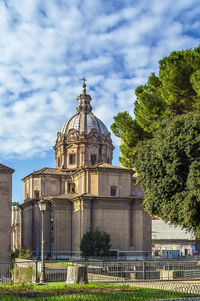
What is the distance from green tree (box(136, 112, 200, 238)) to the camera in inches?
820

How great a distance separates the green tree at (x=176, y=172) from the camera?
20.8 meters

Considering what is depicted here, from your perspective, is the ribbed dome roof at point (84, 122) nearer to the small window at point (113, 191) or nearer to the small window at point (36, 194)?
the small window at point (36, 194)

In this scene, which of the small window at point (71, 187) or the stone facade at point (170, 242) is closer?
the small window at point (71, 187)

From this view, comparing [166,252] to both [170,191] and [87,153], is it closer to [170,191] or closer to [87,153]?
[87,153]

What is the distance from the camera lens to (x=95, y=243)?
4456 centimetres

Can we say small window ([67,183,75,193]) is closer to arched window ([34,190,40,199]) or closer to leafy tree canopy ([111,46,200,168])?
arched window ([34,190,40,199])

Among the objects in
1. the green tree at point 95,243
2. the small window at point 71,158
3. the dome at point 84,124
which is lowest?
the green tree at point 95,243

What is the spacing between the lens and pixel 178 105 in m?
25.7

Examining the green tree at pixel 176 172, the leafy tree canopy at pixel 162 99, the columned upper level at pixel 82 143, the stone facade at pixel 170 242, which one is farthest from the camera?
the stone facade at pixel 170 242

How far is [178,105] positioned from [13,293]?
53.6ft

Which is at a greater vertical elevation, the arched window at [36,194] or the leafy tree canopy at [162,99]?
the leafy tree canopy at [162,99]

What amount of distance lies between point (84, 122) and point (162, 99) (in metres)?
35.2

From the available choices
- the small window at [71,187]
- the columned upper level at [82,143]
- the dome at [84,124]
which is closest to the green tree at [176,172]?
the small window at [71,187]

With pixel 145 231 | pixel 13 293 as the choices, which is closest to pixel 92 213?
pixel 145 231
